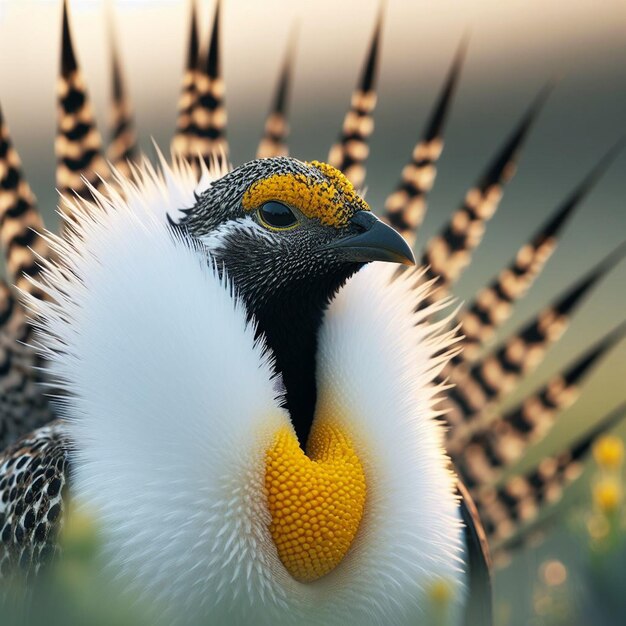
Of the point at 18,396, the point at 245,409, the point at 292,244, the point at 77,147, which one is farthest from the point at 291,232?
the point at 18,396

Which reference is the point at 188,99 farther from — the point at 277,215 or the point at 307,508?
the point at 307,508

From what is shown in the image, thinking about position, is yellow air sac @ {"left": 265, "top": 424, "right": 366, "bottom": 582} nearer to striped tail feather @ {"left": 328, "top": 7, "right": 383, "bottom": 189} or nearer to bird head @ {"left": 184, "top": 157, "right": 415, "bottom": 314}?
bird head @ {"left": 184, "top": 157, "right": 415, "bottom": 314}

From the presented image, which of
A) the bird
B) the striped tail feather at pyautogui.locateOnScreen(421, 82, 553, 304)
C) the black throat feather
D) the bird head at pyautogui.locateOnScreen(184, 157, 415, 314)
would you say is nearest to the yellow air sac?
the bird

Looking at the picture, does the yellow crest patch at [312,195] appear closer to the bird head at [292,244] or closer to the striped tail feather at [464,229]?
the bird head at [292,244]

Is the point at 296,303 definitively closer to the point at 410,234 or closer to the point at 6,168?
the point at 410,234

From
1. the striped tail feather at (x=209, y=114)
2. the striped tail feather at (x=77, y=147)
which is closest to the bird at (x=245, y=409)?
the striped tail feather at (x=77, y=147)

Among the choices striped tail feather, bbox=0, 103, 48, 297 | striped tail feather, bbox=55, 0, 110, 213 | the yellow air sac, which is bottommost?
the yellow air sac

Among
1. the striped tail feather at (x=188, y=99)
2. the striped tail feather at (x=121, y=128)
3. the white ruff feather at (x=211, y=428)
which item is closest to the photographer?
the white ruff feather at (x=211, y=428)
